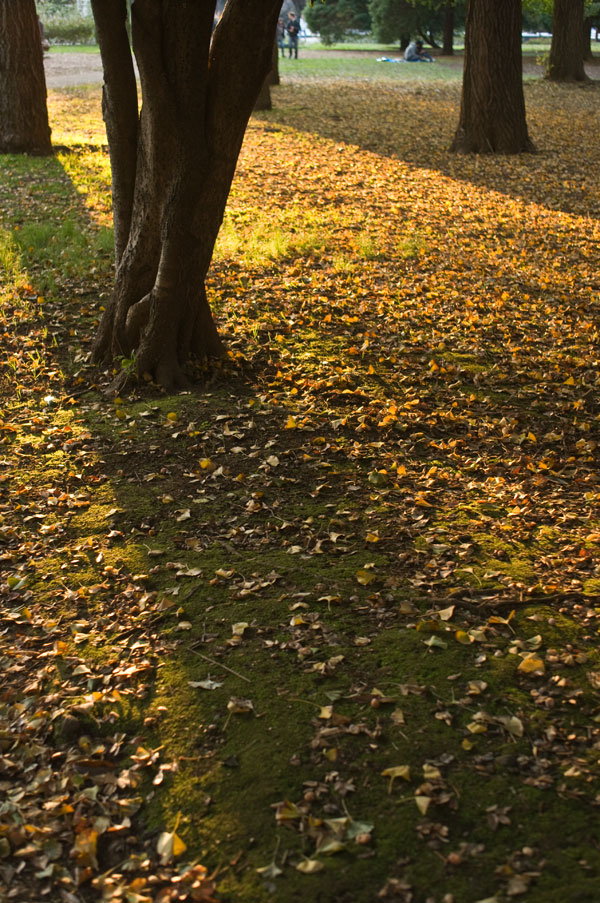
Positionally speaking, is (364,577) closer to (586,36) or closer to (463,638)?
(463,638)

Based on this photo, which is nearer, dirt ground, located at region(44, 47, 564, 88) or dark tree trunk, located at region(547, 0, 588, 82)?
dark tree trunk, located at region(547, 0, 588, 82)

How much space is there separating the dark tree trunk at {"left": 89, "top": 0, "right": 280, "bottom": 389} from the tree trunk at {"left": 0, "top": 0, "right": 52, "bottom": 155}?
8.55 metres

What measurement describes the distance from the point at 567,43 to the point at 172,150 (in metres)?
21.5

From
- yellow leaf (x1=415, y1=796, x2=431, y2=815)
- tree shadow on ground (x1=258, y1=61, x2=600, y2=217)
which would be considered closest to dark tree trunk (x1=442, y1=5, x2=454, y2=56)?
tree shadow on ground (x1=258, y1=61, x2=600, y2=217)

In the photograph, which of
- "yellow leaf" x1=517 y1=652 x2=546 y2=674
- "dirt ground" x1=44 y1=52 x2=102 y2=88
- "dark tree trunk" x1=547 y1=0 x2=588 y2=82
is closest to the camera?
"yellow leaf" x1=517 y1=652 x2=546 y2=674

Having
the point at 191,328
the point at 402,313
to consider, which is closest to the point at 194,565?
the point at 191,328

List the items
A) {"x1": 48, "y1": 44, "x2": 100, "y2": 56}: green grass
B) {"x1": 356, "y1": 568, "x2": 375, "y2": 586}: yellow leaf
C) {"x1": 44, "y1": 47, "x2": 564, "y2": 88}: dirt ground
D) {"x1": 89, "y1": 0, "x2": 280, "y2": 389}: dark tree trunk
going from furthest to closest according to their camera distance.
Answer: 1. {"x1": 48, "y1": 44, "x2": 100, "y2": 56}: green grass
2. {"x1": 44, "y1": 47, "x2": 564, "y2": 88}: dirt ground
3. {"x1": 89, "y1": 0, "x2": 280, "y2": 389}: dark tree trunk
4. {"x1": 356, "y1": 568, "x2": 375, "y2": 586}: yellow leaf

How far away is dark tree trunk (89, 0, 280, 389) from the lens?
572 cm

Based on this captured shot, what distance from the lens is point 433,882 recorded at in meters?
2.81

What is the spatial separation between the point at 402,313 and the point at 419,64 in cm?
2893

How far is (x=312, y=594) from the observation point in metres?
4.27

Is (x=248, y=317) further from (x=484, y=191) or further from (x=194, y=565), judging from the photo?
(x=484, y=191)

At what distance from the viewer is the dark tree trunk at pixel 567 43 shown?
72.5ft

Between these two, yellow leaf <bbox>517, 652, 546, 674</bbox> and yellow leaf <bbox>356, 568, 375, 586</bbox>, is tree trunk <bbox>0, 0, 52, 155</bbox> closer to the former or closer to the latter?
yellow leaf <bbox>356, 568, 375, 586</bbox>
